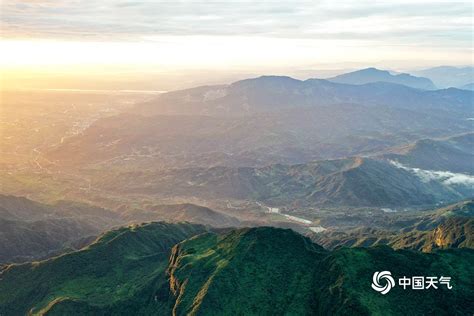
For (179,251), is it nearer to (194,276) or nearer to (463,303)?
(194,276)

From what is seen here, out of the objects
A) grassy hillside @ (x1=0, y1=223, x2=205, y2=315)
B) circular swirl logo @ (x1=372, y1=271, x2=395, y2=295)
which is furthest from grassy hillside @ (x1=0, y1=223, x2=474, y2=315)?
circular swirl logo @ (x1=372, y1=271, x2=395, y2=295)

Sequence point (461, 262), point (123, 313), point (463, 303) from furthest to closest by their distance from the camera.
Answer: point (123, 313) < point (461, 262) < point (463, 303)

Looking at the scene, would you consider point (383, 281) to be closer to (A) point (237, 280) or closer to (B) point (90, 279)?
(A) point (237, 280)

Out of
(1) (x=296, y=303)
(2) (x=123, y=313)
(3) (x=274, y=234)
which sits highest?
(3) (x=274, y=234)

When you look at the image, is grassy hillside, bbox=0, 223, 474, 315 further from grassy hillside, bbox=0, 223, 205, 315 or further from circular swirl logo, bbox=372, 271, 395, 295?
circular swirl logo, bbox=372, 271, 395, 295

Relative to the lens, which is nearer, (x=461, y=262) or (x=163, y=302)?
(x=461, y=262)

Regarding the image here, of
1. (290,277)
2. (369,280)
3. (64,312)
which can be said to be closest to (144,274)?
(64,312)
